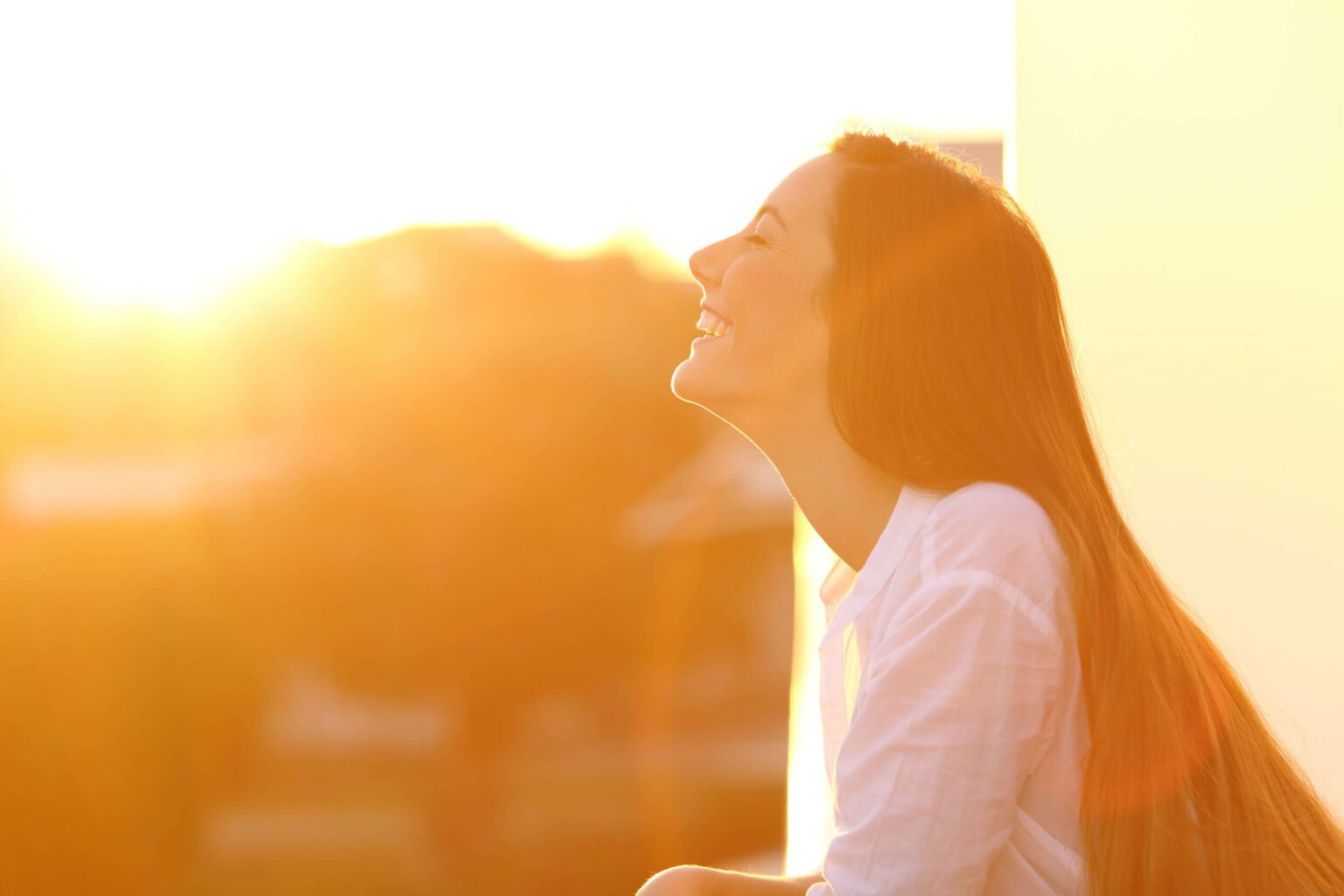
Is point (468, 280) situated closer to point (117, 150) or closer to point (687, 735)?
point (687, 735)

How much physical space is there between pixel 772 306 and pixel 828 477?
0.16 metres

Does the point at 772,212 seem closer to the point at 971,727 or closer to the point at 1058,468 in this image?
the point at 1058,468

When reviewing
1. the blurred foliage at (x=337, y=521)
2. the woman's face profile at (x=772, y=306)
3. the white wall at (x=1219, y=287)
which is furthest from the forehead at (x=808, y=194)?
the blurred foliage at (x=337, y=521)

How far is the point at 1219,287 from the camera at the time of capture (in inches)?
68.6

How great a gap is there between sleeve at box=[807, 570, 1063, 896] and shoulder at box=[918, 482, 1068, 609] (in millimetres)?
14

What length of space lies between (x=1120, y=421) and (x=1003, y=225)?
33.1 inches

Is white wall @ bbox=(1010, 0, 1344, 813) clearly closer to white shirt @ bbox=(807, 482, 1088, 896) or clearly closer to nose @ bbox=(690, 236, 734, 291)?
nose @ bbox=(690, 236, 734, 291)

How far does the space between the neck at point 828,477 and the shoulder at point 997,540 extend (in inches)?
4.4

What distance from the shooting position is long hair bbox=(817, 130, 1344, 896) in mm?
854

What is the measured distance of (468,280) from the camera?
1062 cm

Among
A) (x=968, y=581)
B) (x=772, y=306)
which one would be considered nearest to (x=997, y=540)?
(x=968, y=581)

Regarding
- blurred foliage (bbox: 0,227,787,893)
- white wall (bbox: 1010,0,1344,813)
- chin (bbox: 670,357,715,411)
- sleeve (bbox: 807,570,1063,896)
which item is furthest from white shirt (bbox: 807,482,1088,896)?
blurred foliage (bbox: 0,227,787,893)

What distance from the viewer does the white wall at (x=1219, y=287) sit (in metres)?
1.71

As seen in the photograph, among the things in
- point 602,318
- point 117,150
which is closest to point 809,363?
point 117,150
